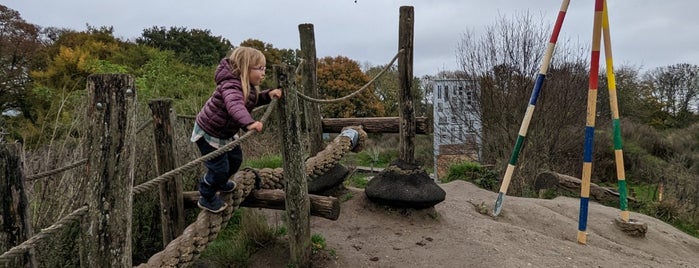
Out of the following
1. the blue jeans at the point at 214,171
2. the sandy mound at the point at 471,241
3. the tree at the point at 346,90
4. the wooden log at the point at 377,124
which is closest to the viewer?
the blue jeans at the point at 214,171

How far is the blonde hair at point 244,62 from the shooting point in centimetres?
325

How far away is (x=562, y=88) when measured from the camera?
11.2m

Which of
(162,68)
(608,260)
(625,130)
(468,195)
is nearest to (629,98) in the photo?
(625,130)

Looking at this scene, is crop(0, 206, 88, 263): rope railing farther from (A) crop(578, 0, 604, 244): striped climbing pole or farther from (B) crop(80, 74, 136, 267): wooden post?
(A) crop(578, 0, 604, 244): striped climbing pole

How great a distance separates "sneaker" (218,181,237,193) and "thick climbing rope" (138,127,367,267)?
0.04 meters

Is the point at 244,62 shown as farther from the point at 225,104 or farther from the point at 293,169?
the point at 293,169

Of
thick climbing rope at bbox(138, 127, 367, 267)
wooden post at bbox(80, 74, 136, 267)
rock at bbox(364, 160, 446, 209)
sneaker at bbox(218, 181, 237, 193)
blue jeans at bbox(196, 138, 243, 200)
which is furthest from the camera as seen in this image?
rock at bbox(364, 160, 446, 209)

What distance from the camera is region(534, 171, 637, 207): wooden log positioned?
9.32 metres

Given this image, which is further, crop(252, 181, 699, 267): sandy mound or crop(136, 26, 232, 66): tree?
crop(136, 26, 232, 66): tree

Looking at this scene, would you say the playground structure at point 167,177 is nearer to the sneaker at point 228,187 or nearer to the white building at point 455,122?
the sneaker at point 228,187

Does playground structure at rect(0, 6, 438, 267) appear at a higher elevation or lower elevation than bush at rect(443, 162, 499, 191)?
higher

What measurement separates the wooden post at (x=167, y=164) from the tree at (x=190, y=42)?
56.2 feet

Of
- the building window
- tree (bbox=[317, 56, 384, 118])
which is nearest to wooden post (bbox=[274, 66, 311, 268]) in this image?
the building window

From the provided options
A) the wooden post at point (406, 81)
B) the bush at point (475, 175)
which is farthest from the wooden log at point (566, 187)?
the wooden post at point (406, 81)
